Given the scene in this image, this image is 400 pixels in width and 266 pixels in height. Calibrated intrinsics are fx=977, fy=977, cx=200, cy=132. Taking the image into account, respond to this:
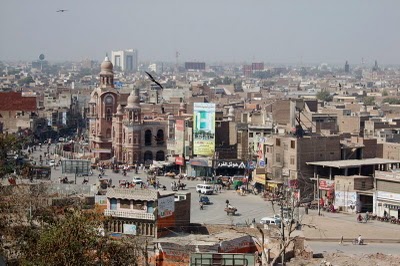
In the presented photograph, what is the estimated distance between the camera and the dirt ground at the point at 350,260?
21.7 metres

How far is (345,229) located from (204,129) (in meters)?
14.0

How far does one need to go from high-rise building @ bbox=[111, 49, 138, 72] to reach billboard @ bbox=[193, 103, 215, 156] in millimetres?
140232

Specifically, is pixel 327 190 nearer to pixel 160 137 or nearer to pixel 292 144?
pixel 292 144

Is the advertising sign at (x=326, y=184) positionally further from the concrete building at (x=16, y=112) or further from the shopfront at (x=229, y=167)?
the concrete building at (x=16, y=112)

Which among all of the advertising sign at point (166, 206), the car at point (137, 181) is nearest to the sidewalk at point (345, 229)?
the advertising sign at point (166, 206)

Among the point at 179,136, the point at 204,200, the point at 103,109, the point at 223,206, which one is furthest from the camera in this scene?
the point at 103,109

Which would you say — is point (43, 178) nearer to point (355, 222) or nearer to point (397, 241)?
point (355, 222)

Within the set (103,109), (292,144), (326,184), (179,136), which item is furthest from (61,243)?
(103,109)

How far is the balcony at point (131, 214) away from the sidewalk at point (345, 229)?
4219mm

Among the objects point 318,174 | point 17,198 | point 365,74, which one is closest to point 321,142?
point 318,174

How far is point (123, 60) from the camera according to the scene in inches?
7293

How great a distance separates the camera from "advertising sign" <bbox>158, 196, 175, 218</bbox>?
23.7m

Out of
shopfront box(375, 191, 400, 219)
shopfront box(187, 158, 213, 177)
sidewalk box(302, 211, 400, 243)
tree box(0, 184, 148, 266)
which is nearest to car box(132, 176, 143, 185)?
shopfront box(187, 158, 213, 177)

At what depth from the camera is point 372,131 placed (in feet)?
141
